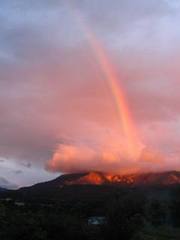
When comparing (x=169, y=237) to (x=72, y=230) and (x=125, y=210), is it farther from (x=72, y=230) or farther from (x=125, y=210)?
(x=72, y=230)

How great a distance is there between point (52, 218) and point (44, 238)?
3.45 m

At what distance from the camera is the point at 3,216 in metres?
32.5

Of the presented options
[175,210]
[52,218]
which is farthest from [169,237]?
[175,210]

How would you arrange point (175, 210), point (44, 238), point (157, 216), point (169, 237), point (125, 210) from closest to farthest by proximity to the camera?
1. point (44, 238)
2. point (125, 210)
3. point (169, 237)
4. point (157, 216)
5. point (175, 210)

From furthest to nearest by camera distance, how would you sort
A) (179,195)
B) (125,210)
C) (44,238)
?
(179,195) < (125,210) < (44,238)

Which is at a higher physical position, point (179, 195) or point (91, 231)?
point (179, 195)

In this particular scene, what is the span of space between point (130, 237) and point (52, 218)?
4670 millimetres

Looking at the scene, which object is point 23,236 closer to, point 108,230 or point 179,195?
point 108,230

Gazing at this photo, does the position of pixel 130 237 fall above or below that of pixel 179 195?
below

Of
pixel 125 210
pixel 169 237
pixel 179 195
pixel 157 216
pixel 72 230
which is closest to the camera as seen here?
pixel 72 230

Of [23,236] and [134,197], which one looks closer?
[23,236]

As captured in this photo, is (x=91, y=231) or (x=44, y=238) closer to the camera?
(x=44, y=238)

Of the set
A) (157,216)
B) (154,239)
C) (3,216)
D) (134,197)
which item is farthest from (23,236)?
(157,216)

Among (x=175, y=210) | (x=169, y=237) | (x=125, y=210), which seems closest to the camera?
(x=125, y=210)
